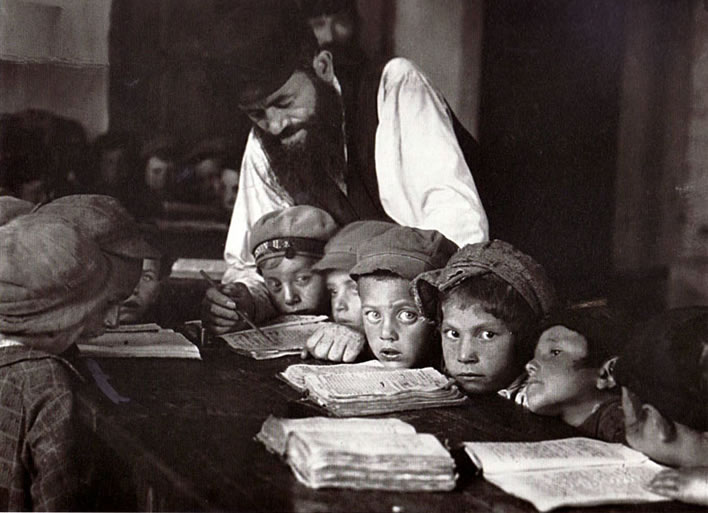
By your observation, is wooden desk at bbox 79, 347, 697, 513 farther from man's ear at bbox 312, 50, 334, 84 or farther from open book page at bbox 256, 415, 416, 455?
man's ear at bbox 312, 50, 334, 84

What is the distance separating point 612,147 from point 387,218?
907 mm

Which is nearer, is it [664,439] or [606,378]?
[664,439]

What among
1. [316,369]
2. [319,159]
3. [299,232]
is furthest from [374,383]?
[319,159]

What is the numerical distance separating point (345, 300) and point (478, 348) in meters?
0.62

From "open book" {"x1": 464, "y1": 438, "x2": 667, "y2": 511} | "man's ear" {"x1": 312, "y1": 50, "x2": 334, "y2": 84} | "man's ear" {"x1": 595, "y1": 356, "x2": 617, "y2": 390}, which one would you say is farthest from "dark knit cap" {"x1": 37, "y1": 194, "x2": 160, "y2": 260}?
"man's ear" {"x1": 595, "y1": 356, "x2": 617, "y2": 390}

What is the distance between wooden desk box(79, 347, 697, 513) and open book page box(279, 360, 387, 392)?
0.15 ft

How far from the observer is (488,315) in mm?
3191

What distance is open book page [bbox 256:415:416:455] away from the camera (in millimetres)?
2670

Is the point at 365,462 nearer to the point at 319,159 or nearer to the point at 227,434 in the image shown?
the point at 227,434

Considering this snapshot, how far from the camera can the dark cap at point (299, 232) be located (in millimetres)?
3645

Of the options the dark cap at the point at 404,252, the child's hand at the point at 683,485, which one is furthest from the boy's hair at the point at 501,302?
the child's hand at the point at 683,485

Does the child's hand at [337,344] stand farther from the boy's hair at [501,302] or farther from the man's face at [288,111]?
the man's face at [288,111]

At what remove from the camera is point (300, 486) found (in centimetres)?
249

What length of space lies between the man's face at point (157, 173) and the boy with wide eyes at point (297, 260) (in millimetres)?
463
